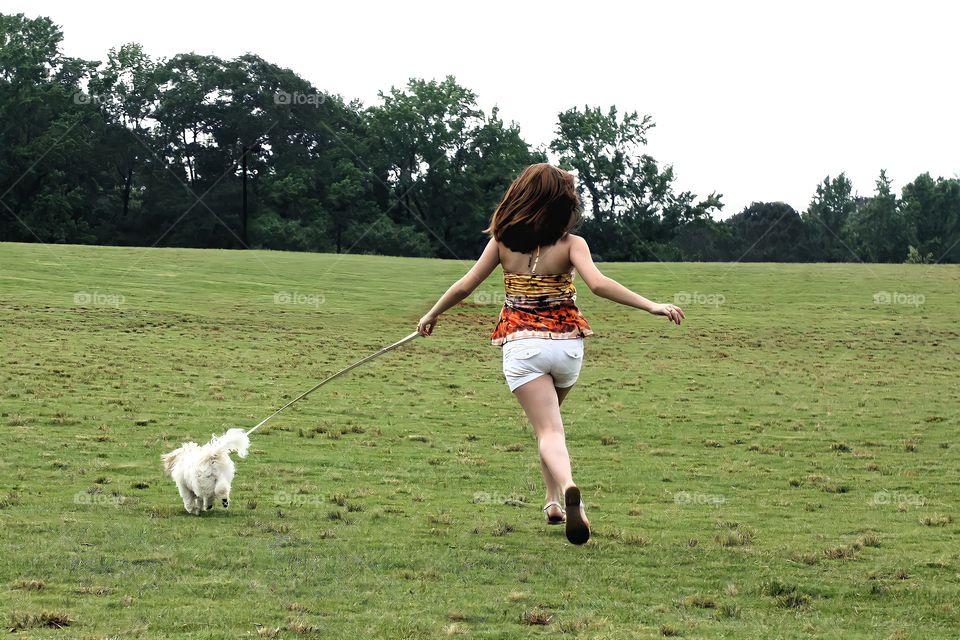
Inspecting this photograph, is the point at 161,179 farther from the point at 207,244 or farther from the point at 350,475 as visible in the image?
the point at 350,475

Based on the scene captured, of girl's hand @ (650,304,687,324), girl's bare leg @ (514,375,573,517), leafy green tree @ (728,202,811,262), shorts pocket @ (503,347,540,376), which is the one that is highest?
leafy green tree @ (728,202,811,262)

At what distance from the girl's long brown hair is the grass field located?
2.32 m

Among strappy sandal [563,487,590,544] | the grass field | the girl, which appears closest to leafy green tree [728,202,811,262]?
the grass field

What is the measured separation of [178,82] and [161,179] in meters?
9.03

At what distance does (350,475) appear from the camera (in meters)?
13.0

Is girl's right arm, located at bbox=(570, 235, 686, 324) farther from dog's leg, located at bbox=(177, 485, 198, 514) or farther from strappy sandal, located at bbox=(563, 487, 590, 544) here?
dog's leg, located at bbox=(177, 485, 198, 514)

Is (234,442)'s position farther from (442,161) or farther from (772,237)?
(772,237)

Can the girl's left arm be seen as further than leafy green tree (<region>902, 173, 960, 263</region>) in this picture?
No

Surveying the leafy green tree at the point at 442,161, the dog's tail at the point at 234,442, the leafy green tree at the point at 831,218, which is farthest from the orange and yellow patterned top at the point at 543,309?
the leafy green tree at the point at 831,218

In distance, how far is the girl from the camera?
7117 mm

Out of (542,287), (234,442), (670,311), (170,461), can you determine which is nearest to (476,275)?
(542,287)

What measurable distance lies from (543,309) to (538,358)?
348 mm

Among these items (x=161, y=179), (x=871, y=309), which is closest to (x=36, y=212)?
(x=161, y=179)

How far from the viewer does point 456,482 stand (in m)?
12.7
